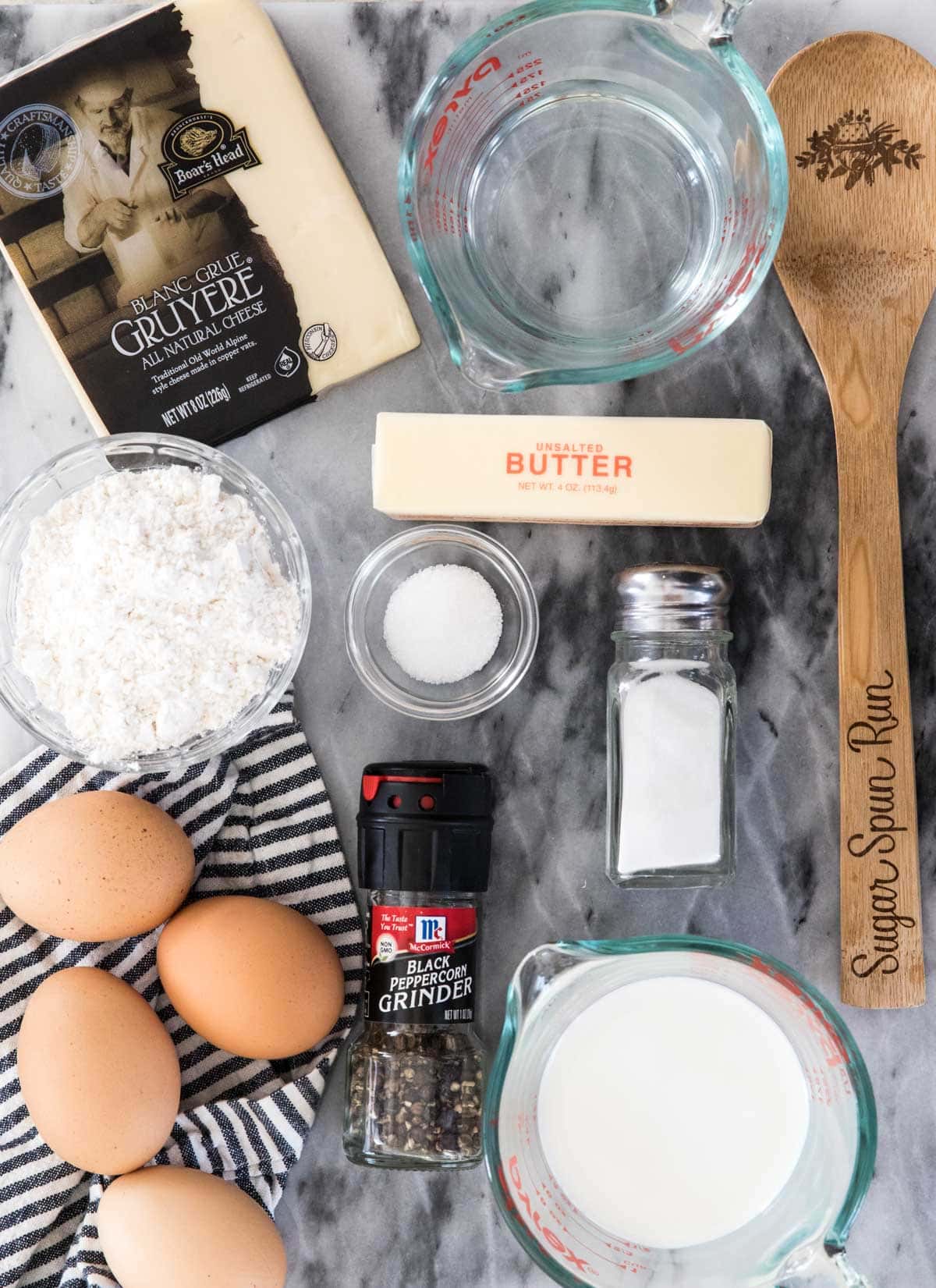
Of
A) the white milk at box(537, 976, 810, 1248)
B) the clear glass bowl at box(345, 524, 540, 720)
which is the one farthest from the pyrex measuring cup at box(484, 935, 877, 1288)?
the clear glass bowl at box(345, 524, 540, 720)

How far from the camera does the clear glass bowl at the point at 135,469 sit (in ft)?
2.59

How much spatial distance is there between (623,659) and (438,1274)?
51 centimetres

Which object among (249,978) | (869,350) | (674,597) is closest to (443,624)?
(674,597)

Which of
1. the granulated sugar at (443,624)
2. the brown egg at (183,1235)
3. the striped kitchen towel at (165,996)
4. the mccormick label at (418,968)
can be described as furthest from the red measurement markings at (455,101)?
the brown egg at (183,1235)

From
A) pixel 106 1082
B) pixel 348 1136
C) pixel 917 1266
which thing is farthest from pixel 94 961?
pixel 917 1266

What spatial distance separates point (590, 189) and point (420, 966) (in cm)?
61

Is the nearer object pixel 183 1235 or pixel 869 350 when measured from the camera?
pixel 183 1235

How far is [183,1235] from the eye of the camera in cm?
73

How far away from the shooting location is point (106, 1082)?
2.39 feet

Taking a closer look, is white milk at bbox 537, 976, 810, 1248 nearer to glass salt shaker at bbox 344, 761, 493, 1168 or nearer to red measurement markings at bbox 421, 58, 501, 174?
glass salt shaker at bbox 344, 761, 493, 1168

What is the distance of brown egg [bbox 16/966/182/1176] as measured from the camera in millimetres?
725

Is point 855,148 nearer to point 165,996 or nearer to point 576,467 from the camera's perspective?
point 576,467

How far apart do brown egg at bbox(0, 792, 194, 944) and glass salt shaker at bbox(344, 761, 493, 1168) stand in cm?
15

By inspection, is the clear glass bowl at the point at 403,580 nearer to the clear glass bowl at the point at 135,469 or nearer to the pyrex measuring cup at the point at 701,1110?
the clear glass bowl at the point at 135,469
